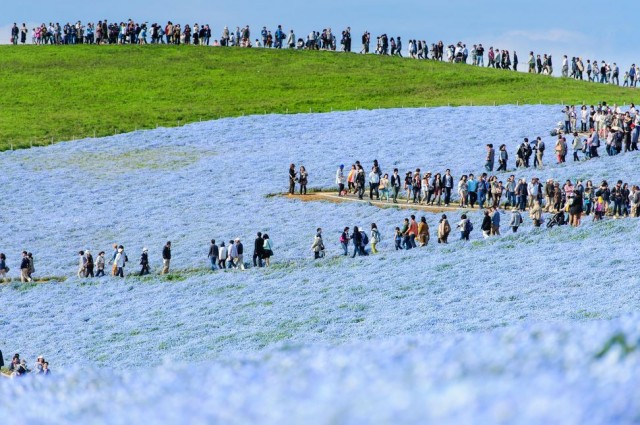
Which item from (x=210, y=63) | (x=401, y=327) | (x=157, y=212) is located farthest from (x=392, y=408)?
(x=210, y=63)

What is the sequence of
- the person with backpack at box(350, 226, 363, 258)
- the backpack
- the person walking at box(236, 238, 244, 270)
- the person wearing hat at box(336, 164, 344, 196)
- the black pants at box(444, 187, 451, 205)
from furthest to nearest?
the person wearing hat at box(336, 164, 344, 196)
the black pants at box(444, 187, 451, 205)
the person walking at box(236, 238, 244, 270)
the person with backpack at box(350, 226, 363, 258)
the backpack

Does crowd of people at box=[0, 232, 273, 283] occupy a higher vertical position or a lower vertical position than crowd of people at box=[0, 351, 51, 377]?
higher

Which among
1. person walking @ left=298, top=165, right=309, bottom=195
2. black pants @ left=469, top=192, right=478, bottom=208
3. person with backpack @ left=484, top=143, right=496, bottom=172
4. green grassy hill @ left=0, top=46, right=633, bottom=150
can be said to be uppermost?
green grassy hill @ left=0, top=46, right=633, bottom=150

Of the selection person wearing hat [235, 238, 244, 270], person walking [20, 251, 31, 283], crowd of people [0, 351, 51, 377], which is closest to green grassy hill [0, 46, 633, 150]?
person walking [20, 251, 31, 283]

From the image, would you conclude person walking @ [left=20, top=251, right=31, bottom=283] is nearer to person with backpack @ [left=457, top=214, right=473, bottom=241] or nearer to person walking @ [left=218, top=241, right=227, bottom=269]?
person walking @ [left=218, top=241, right=227, bottom=269]

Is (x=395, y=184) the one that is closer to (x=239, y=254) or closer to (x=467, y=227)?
(x=467, y=227)

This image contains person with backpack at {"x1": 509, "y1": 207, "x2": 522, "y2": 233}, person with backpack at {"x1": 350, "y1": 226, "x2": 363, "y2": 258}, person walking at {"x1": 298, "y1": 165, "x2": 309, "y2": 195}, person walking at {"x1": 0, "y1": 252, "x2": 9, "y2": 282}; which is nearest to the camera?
person with backpack at {"x1": 509, "y1": 207, "x2": 522, "y2": 233}

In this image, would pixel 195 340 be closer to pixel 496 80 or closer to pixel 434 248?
pixel 434 248

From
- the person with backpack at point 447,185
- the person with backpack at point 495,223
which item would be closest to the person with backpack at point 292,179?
the person with backpack at point 447,185
